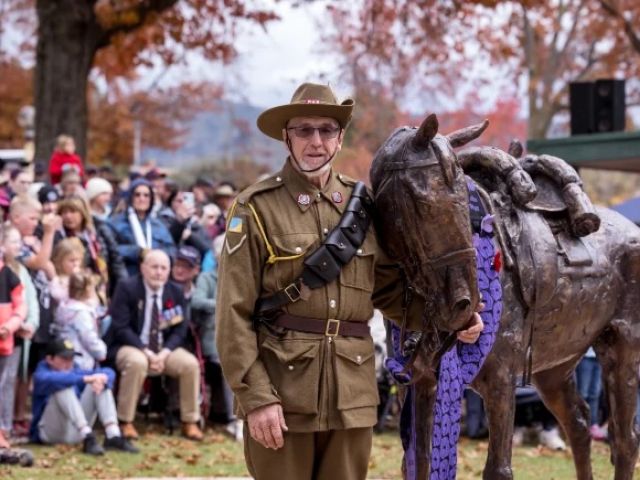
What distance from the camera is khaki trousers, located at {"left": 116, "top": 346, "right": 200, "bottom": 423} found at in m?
9.73

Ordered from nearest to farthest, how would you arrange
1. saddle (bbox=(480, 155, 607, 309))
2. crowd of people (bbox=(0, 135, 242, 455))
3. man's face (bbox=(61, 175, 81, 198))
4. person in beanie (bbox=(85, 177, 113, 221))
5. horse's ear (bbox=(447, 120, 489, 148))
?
1. horse's ear (bbox=(447, 120, 489, 148))
2. saddle (bbox=(480, 155, 607, 309))
3. crowd of people (bbox=(0, 135, 242, 455))
4. man's face (bbox=(61, 175, 81, 198))
5. person in beanie (bbox=(85, 177, 113, 221))

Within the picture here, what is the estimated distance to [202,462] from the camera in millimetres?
9047

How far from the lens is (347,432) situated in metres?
4.27

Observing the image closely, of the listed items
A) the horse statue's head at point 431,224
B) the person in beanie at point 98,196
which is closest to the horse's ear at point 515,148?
the horse statue's head at point 431,224

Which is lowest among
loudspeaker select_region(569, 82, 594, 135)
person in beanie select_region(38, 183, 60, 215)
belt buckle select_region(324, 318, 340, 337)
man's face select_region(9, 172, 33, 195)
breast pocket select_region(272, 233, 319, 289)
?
belt buckle select_region(324, 318, 340, 337)

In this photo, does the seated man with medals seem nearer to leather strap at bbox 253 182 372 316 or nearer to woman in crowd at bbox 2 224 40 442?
woman in crowd at bbox 2 224 40 442

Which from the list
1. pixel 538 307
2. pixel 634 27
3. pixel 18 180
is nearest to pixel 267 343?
pixel 538 307

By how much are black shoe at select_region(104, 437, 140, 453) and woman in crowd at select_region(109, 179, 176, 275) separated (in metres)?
2.10

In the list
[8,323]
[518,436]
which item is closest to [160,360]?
[8,323]

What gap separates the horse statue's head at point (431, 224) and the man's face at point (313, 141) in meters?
0.31

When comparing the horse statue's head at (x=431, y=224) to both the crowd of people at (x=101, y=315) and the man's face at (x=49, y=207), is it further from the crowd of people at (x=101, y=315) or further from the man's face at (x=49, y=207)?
the man's face at (x=49, y=207)

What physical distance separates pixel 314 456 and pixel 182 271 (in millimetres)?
6606

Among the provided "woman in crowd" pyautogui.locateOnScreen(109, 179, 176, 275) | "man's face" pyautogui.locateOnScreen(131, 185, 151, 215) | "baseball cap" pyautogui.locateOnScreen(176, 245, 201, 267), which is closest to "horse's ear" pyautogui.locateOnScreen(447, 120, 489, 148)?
"baseball cap" pyautogui.locateOnScreen(176, 245, 201, 267)

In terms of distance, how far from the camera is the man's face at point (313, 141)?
4258 millimetres
